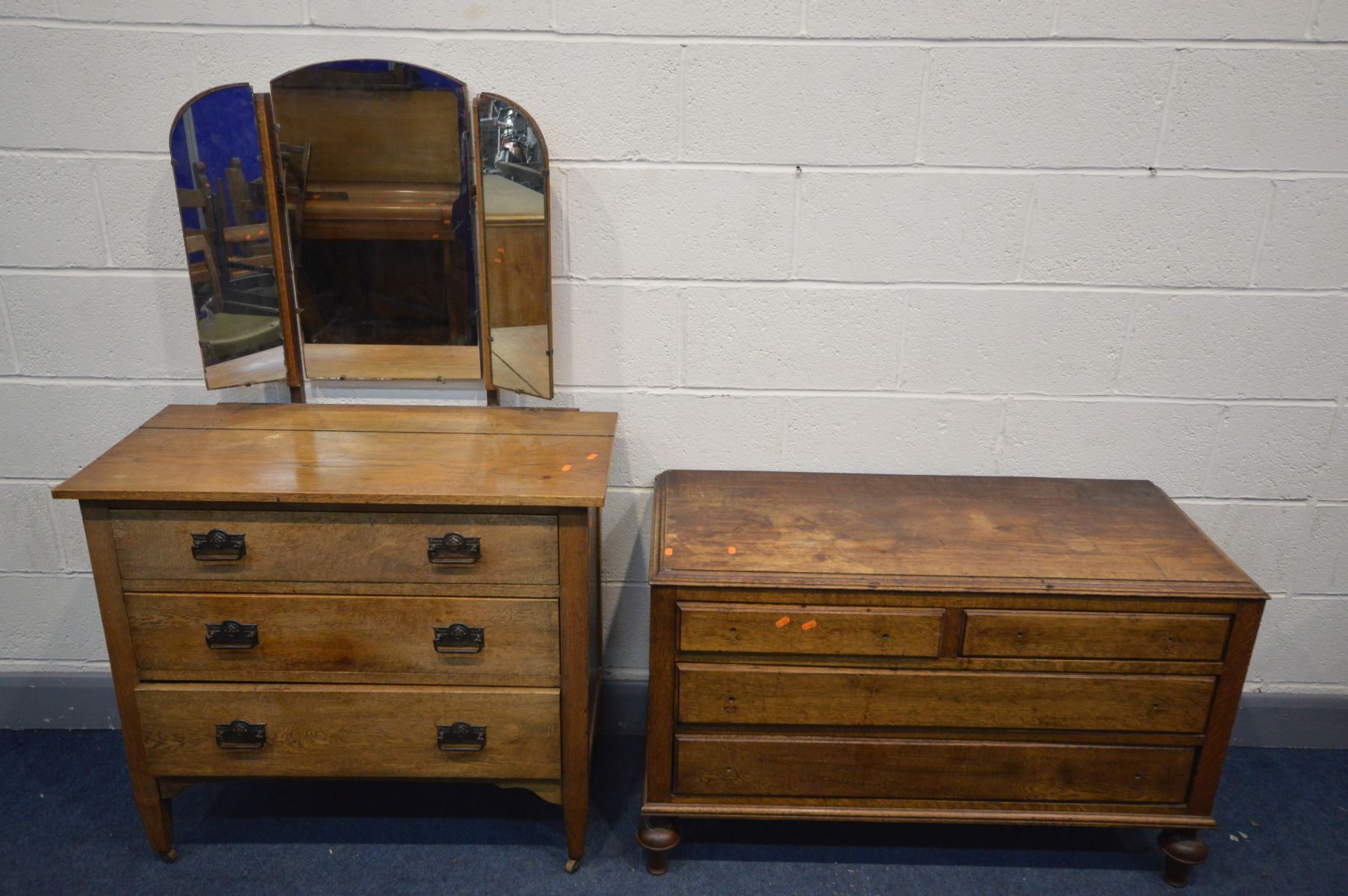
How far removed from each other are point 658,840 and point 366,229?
1.34 m

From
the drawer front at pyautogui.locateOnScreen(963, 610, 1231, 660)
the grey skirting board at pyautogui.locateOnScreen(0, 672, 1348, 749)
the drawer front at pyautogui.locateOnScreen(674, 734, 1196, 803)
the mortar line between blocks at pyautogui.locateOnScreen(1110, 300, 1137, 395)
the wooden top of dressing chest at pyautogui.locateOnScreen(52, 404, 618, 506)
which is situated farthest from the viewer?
the grey skirting board at pyautogui.locateOnScreen(0, 672, 1348, 749)

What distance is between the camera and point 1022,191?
6.39 feet

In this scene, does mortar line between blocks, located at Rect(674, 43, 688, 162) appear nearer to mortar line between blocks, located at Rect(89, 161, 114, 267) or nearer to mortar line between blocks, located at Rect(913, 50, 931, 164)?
mortar line between blocks, located at Rect(913, 50, 931, 164)

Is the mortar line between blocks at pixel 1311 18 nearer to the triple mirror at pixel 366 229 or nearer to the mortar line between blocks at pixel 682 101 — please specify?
the mortar line between blocks at pixel 682 101

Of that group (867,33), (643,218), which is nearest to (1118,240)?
(867,33)

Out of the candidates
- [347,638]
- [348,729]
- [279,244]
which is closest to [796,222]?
[279,244]

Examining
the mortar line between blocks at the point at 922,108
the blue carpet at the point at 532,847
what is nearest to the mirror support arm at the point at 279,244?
the blue carpet at the point at 532,847

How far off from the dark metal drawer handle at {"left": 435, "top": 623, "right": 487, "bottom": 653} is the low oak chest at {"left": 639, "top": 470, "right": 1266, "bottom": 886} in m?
0.32

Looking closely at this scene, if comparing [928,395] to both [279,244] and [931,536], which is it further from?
[279,244]

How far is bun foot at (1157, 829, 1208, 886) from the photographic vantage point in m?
1.92

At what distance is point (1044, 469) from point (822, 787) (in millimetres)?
852

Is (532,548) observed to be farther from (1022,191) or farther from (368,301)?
(1022,191)

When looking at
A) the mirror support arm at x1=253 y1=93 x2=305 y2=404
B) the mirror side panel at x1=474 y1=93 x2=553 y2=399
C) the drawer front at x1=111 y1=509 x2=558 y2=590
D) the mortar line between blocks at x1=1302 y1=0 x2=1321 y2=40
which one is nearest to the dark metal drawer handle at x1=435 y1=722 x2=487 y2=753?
the drawer front at x1=111 y1=509 x2=558 y2=590

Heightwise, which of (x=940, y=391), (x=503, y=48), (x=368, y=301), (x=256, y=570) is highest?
(x=503, y=48)
